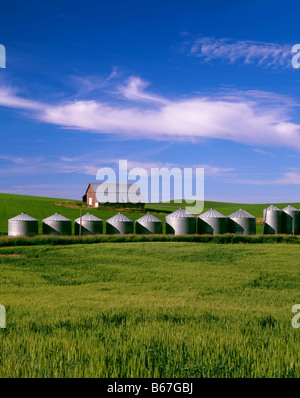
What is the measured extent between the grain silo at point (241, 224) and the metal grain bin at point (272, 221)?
658 centimetres

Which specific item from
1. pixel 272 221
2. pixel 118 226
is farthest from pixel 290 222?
pixel 118 226

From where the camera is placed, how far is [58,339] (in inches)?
225

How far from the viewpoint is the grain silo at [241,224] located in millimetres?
53062

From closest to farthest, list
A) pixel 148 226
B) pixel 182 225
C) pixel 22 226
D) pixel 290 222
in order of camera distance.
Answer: pixel 22 226
pixel 182 225
pixel 148 226
pixel 290 222

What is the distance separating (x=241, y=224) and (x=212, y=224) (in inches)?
177

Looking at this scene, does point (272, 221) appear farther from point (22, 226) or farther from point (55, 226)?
point (22, 226)

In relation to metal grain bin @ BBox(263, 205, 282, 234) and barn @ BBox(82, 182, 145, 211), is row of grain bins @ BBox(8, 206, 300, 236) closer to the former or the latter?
metal grain bin @ BBox(263, 205, 282, 234)

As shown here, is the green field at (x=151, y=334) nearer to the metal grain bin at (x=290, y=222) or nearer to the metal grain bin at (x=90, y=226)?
the metal grain bin at (x=90, y=226)

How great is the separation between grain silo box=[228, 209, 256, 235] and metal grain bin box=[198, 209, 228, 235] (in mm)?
1598

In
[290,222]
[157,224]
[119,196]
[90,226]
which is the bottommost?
[90,226]

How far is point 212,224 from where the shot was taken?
170ft

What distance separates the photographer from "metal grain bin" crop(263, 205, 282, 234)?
59.1 meters

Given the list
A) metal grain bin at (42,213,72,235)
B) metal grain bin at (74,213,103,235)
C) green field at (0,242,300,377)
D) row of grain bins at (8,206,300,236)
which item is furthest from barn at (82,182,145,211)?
green field at (0,242,300,377)
